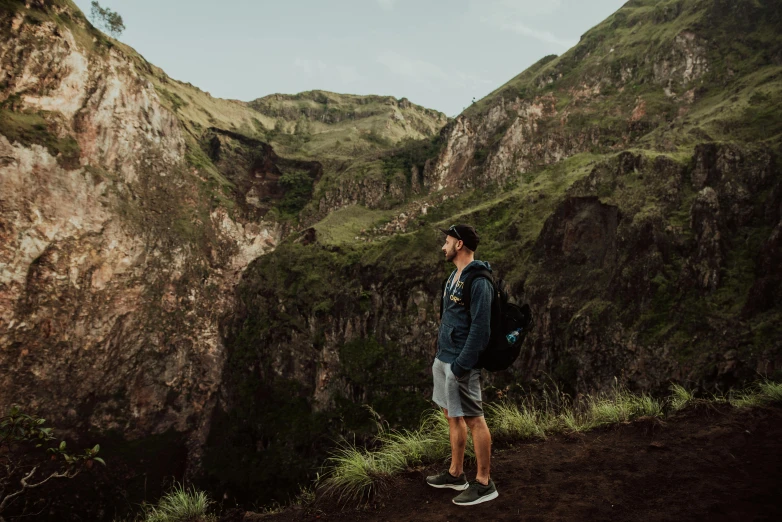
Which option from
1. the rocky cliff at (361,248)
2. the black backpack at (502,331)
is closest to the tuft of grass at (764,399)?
the black backpack at (502,331)

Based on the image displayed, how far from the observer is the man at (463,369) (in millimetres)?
2801

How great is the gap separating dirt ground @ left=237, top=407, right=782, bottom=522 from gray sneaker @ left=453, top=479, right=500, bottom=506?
0.12 feet

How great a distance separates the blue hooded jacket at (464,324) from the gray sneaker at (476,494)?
2.41ft

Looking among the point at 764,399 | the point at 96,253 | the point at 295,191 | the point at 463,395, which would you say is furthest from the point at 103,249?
the point at 764,399

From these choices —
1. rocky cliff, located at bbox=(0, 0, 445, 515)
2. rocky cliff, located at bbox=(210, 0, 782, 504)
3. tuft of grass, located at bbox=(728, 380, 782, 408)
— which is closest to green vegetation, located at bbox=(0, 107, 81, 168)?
rocky cliff, located at bbox=(0, 0, 445, 515)

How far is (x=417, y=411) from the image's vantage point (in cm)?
2062

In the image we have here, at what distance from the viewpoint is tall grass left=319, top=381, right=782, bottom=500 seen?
3.23 meters

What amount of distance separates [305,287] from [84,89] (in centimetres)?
2016

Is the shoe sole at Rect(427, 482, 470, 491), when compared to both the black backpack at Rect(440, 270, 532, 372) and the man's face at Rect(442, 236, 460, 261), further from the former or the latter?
the man's face at Rect(442, 236, 460, 261)

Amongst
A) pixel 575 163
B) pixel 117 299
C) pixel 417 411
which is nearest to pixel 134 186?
pixel 117 299

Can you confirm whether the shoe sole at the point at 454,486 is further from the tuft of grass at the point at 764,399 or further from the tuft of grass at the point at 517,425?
the tuft of grass at the point at 764,399

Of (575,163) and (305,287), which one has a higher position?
(575,163)

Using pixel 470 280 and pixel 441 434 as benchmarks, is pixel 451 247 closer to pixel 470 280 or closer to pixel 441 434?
pixel 470 280

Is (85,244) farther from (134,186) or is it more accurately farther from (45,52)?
(45,52)
